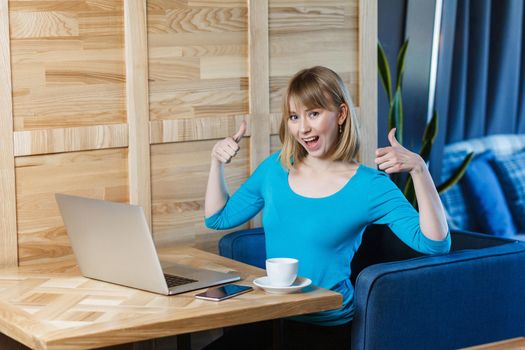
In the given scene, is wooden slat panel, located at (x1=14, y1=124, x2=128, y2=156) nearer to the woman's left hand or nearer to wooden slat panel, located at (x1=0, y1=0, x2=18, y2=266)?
wooden slat panel, located at (x1=0, y1=0, x2=18, y2=266)

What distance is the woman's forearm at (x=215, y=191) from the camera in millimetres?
2980

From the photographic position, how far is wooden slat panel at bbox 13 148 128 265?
113 inches

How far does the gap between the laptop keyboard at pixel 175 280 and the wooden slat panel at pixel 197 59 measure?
682mm

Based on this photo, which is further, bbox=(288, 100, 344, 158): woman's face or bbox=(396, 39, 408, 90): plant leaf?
bbox=(396, 39, 408, 90): plant leaf

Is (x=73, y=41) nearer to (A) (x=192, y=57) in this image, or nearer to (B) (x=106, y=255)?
(A) (x=192, y=57)

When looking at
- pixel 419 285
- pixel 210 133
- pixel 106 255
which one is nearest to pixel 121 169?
pixel 210 133

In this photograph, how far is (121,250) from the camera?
251cm

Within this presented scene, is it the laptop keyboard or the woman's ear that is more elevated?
the woman's ear

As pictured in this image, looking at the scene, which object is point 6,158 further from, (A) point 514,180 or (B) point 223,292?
(A) point 514,180

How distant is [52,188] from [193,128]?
53cm

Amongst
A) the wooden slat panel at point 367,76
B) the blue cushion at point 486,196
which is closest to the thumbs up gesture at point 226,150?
the wooden slat panel at point 367,76

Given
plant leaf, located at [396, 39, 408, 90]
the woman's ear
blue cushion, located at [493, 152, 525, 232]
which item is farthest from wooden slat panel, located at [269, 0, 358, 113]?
blue cushion, located at [493, 152, 525, 232]

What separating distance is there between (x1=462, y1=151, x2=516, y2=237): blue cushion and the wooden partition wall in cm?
218

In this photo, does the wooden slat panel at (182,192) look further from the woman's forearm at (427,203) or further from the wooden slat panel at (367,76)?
the woman's forearm at (427,203)
